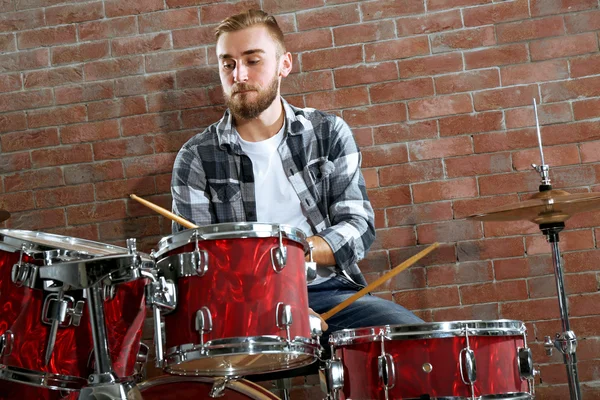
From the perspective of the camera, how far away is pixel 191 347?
1729 millimetres

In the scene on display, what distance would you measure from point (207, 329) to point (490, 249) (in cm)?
144

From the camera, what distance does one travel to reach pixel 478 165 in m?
2.85

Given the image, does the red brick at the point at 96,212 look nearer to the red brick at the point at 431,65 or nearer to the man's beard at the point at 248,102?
the man's beard at the point at 248,102

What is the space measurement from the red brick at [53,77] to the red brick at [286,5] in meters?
0.80

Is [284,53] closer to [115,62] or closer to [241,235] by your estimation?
[115,62]

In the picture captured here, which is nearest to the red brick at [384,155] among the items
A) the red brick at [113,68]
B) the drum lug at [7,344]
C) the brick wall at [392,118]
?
the brick wall at [392,118]

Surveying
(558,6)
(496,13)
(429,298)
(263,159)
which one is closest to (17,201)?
(263,159)

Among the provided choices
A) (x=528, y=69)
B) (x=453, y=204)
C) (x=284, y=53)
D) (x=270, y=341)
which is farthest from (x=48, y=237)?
(x=528, y=69)

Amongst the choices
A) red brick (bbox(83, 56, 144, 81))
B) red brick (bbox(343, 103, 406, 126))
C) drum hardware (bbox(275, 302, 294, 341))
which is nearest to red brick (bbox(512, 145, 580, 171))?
red brick (bbox(343, 103, 406, 126))

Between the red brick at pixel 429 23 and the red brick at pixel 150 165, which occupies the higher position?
the red brick at pixel 429 23

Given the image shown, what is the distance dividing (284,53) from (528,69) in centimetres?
92

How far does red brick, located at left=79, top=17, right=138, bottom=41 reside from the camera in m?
3.03

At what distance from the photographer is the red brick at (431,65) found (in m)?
2.88

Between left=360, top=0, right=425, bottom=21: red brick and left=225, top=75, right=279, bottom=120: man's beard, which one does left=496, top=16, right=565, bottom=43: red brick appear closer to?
left=360, top=0, right=425, bottom=21: red brick
